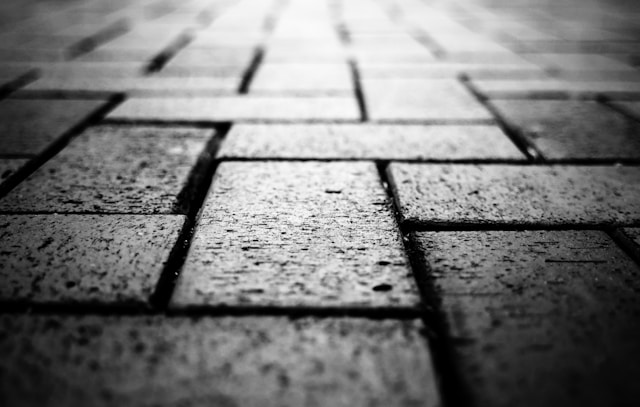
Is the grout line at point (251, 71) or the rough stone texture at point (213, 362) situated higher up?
the grout line at point (251, 71)

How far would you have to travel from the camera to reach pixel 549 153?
112cm

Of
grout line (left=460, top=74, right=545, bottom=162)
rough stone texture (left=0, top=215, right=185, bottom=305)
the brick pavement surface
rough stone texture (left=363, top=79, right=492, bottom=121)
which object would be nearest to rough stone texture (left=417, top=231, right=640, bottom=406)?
the brick pavement surface

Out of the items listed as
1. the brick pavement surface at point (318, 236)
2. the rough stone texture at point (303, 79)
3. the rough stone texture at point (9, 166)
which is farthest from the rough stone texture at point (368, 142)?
the rough stone texture at point (9, 166)

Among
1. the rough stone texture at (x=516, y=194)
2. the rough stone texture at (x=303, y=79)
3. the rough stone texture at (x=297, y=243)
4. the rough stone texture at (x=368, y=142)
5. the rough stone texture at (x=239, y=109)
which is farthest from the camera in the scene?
the rough stone texture at (x=303, y=79)

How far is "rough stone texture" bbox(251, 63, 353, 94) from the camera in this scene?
61.9 inches

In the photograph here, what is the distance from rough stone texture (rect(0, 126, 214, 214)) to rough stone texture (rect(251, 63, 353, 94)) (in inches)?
18.4

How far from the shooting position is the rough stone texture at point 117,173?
88 centimetres

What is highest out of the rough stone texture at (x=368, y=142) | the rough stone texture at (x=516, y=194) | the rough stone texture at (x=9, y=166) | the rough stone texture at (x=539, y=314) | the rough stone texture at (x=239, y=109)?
the rough stone texture at (x=239, y=109)

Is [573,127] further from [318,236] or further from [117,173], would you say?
[117,173]

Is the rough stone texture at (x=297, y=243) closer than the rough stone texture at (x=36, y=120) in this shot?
Yes

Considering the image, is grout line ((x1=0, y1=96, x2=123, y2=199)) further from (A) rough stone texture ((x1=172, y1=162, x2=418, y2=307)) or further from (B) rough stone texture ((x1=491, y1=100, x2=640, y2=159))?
(B) rough stone texture ((x1=491, y1=100, x2=640, y2=159))

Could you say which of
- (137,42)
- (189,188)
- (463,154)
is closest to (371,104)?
(463,154)

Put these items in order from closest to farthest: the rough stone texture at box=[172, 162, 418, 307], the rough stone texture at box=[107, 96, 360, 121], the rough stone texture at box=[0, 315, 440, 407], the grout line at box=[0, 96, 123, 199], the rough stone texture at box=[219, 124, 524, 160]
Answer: the rough stone texture at box=[0, 315, 440, 407] → the rough stone texture at box=[172, 162, 418, 307] → the grout line at box=[0, 96, 123, 199] → the rough stone texture at box=[219, 124, 524, 160] → the rough stone texture at box=[107, 96, 360, 121]

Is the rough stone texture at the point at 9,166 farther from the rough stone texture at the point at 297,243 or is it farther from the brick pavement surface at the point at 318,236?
the rough stone texture at the point at 297,243
